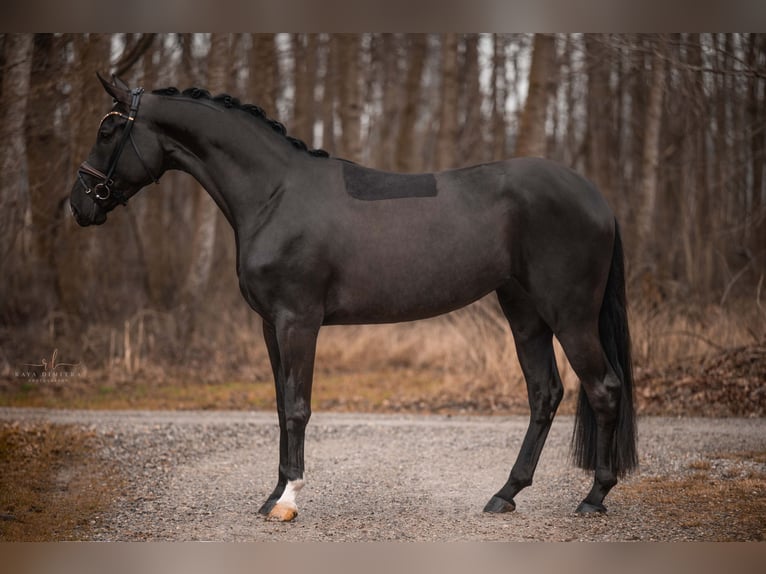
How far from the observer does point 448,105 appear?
1491 cm

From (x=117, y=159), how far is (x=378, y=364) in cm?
821

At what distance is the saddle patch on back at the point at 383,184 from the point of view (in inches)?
208

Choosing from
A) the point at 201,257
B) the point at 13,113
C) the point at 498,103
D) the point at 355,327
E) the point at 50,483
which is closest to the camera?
the point at 50,483

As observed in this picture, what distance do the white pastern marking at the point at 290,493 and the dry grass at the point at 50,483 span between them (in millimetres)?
1243

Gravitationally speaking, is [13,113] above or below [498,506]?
above

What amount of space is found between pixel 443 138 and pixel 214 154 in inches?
395

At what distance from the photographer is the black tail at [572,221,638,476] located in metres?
Result: 5.33

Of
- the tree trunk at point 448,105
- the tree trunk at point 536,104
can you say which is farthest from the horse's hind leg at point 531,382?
the tree trunk at point 448,105

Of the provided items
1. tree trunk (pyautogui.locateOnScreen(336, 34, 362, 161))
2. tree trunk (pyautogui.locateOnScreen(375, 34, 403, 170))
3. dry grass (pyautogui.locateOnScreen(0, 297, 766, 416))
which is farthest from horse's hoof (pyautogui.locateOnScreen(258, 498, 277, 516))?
tree trunk (pyautogui.locateOnScreen(375, 34, 403, 170))

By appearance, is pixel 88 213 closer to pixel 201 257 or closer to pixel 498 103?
pixel 201 257

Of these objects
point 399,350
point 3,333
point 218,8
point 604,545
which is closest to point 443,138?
point 399,350

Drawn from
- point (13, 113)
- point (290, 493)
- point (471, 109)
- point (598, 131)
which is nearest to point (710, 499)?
point (290, 493)

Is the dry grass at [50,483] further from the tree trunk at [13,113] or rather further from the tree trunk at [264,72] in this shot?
the tree trunk at [264,72]

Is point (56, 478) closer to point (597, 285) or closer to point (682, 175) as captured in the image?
point (597, 285)
